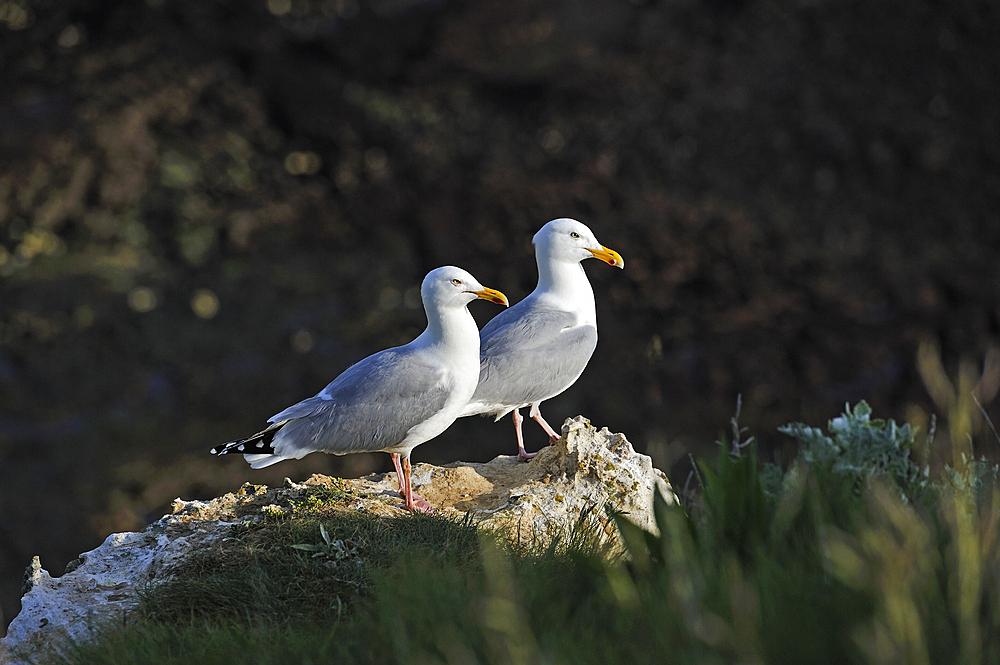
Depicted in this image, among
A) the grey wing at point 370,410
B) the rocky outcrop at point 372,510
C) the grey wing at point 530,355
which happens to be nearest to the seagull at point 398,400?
the grey wing at point 370,410

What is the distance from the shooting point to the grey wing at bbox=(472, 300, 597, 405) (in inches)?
196

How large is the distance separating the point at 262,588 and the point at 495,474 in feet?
6.05

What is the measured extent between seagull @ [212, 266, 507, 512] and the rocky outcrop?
208mm

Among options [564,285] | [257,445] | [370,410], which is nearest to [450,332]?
[370,410]

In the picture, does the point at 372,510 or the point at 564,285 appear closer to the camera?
the point at 372,510

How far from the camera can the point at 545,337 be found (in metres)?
5.17

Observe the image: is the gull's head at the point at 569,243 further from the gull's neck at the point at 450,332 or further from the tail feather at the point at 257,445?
the tail feather at the point at 257,445

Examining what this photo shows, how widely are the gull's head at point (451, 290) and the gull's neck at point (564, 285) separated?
107 cm

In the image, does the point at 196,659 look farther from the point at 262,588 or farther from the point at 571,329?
the point at 571,329

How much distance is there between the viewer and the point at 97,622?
3.31 metres

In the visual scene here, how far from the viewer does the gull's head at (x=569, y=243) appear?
5.31 metres

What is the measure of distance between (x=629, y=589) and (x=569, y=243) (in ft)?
10.2

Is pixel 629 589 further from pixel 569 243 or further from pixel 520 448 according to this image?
pixel 569 243

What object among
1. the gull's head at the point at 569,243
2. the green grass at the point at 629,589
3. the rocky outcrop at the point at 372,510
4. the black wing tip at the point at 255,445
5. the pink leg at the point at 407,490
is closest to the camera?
the green grass at the point at 629,589
